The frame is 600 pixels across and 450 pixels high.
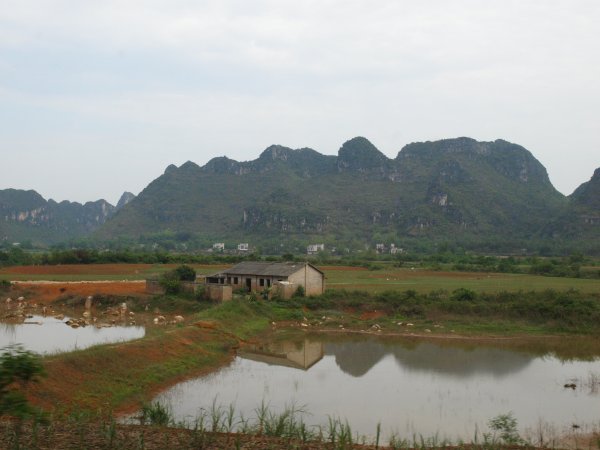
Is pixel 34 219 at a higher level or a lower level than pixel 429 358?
higher

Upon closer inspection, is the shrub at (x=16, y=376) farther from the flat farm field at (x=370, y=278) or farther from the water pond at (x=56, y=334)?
the flat farm field at (x=370, y=278)

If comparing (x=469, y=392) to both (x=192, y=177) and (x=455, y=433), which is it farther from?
(x=192, y=177)

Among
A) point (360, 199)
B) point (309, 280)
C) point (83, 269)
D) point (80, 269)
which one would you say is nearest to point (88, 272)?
point (83, 269)

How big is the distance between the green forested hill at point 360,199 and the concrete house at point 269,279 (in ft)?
229

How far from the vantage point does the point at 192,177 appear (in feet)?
547

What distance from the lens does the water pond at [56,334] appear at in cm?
2016

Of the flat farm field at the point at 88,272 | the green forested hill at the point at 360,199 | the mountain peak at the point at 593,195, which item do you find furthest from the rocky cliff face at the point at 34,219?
the mountain peak at the point at 593,195

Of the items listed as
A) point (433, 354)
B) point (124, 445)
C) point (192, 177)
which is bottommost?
point (433, 354)

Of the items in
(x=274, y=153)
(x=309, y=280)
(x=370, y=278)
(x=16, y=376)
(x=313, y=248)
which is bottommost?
(x=370, y=278)

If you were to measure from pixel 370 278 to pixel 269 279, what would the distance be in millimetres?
17194

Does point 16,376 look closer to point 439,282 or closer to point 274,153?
point 439,282

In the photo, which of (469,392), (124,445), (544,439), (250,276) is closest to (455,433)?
(544,439)

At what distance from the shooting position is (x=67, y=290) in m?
33.7

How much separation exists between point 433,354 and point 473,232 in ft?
334
